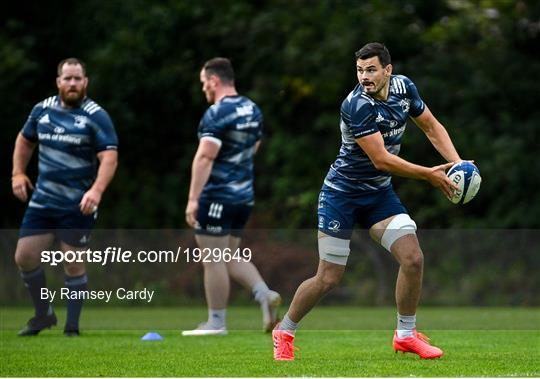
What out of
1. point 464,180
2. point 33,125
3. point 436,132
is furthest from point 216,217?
point 464,180

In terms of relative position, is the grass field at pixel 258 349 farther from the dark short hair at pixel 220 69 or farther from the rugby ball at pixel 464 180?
the dark short hair at pixel 220 69

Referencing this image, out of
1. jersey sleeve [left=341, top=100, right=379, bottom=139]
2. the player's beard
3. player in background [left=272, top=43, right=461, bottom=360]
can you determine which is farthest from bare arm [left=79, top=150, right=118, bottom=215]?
jersey sleeve [left=341, top=100, right=379, bottom=139]

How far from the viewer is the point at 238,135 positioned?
33.0 ft

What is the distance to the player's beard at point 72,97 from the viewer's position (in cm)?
948

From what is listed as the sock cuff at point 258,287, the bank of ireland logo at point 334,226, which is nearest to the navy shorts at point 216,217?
the sock cuff at point 258,287

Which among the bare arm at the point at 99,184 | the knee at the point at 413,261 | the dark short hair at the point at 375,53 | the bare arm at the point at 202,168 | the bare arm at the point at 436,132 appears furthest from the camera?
the bare arm at the point at 202,168

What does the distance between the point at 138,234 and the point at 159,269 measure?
0.72 meters

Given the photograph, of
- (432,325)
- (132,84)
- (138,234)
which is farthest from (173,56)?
(432,325)

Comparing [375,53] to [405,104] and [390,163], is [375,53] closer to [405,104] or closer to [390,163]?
[405,104]

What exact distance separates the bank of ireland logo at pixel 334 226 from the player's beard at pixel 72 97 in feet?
9.84
